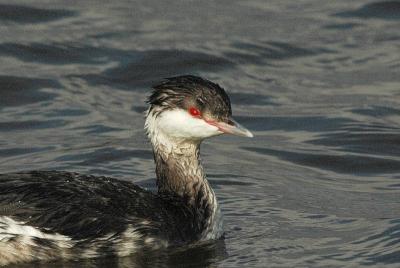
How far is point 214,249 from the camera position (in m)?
11.4

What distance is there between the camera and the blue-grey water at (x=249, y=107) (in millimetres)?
11938

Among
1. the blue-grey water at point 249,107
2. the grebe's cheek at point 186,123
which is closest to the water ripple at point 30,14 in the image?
the blue-grey water at point 249,107

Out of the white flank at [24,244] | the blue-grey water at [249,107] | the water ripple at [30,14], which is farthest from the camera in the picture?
the water ripple at [30,14]

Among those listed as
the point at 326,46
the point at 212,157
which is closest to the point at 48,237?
the point at 212,157

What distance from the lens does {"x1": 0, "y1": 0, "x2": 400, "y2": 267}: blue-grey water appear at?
11938 mm

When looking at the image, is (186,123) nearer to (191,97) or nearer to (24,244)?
(191,97)

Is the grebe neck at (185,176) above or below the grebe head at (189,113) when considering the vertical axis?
below

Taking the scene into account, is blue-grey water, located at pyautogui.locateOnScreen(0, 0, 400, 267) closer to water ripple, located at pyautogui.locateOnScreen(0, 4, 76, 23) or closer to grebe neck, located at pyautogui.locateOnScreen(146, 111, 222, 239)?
water ripple, located at pyautogui.locateOnScreen(0, 4, 76, 23)

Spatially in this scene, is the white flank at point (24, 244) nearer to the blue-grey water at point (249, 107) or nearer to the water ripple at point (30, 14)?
the blue-grey water at point (249, 107)

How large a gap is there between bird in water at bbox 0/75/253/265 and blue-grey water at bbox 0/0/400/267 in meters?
0.23

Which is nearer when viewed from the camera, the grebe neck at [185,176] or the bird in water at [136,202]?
the bird in water at [136,202]

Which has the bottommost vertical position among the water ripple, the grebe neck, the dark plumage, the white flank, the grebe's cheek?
the white flank

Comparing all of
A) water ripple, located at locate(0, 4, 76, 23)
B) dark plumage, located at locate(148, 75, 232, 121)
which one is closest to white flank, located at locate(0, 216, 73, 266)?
dark plumage, located at locate(148, 75, 232, 121)

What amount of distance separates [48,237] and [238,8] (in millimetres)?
8486
